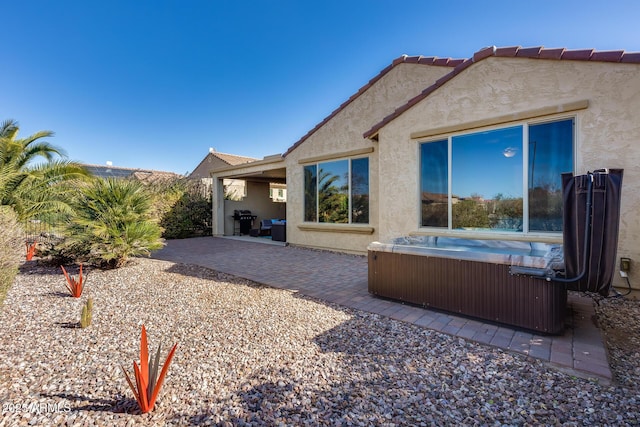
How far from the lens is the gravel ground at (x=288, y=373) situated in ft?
7.00

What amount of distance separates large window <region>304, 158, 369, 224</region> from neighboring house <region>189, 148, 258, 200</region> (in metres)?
6.90

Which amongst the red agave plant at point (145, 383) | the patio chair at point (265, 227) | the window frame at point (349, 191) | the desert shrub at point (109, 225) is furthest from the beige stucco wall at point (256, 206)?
the red agave plant at point (145, 383)

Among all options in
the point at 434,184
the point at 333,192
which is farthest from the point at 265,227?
the point at 434,184

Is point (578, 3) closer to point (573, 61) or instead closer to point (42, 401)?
point (573, 61)

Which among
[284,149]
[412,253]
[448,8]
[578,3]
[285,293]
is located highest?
[448,8]

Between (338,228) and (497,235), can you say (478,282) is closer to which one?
(497,235)

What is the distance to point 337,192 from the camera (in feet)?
32.3

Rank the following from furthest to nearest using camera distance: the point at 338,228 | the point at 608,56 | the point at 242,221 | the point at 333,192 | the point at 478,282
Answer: the point at 242,221 → the point at 333,192 → the point at 338,228 → the point at 608,56 → the point at 478,282

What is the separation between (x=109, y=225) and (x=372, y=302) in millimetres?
6533

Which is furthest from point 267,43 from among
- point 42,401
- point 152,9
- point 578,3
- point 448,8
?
point 42,401

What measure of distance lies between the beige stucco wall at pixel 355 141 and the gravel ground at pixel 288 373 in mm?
4998

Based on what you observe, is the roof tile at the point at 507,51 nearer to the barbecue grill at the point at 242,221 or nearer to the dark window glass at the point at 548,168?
the dark window glass at the point at 548,168

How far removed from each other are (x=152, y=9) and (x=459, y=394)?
38.4ft

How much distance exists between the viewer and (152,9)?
342 inches
